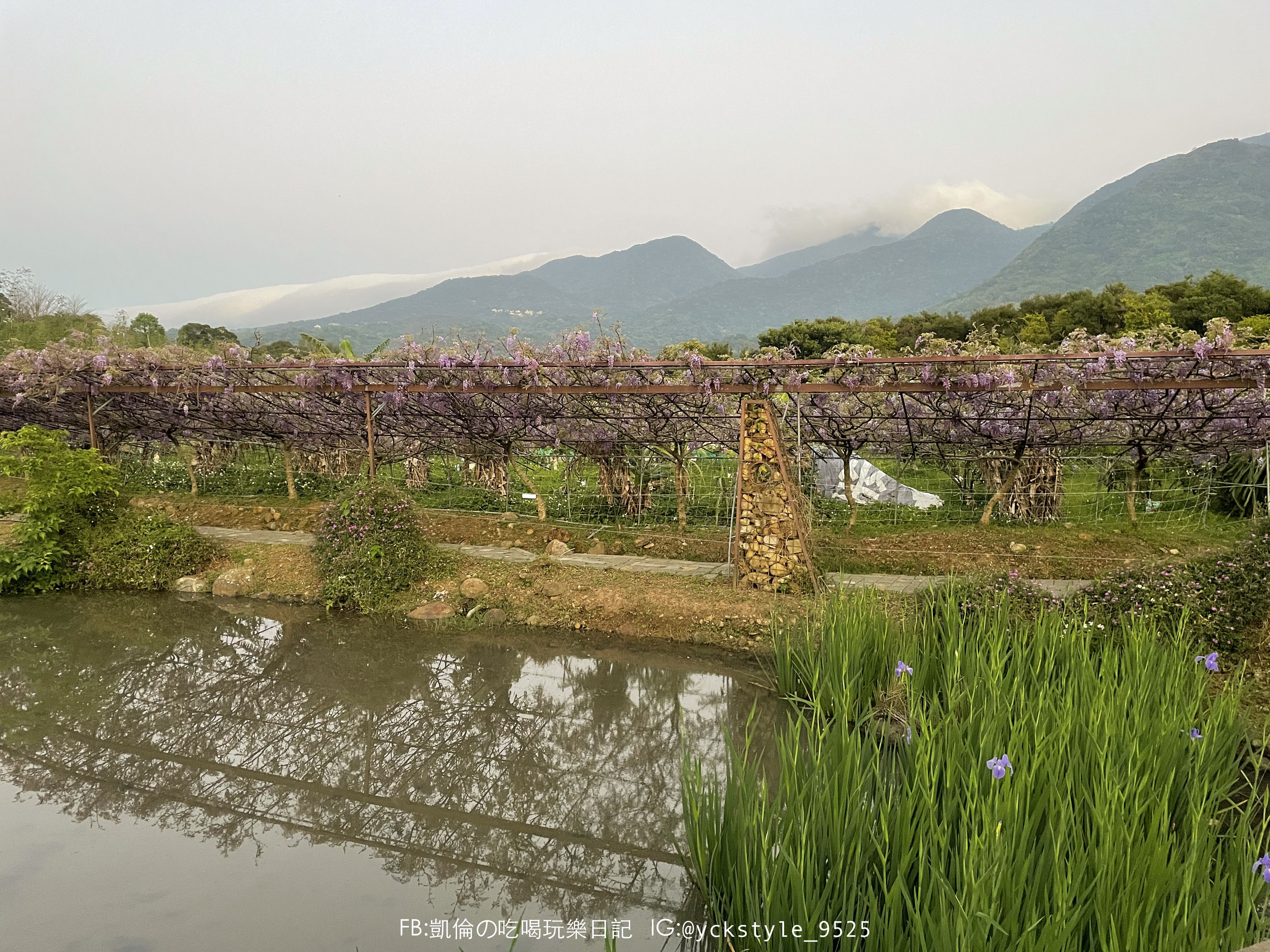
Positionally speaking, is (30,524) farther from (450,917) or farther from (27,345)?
(27,345)

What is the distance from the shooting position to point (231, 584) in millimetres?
9438

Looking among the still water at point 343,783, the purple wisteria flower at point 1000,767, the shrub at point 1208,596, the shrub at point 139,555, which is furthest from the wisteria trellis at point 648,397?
the purple wisteria flower at point 1000,767

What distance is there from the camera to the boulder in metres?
10.1

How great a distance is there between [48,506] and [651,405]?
8.41 m

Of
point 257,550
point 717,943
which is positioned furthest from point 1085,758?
point 257,550

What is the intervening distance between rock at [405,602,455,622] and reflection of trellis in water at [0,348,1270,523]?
9.10 ft

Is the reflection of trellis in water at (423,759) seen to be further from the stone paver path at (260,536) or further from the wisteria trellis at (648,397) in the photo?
the wisteria trellis at (648,397)

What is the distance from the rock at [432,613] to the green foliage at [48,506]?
5057mm

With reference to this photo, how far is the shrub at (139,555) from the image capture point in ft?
31.5

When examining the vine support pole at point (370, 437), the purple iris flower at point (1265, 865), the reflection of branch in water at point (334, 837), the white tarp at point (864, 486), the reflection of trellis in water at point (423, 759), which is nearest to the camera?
the purple iris flower at point (1265, 865)

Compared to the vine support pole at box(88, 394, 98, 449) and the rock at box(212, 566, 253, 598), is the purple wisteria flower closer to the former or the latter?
the rock at box(212, 566, 253, 598)

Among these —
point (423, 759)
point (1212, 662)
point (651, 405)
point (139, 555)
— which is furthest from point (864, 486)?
point (139, 555)

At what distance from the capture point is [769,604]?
7.82 meters

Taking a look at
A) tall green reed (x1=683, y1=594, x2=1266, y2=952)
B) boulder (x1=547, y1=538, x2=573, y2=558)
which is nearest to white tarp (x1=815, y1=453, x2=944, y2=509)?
boulder (x1=547, y1=538, x2=573, y2=558)
